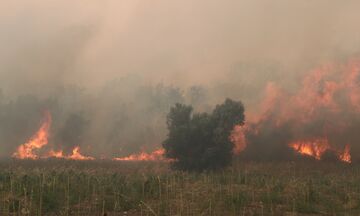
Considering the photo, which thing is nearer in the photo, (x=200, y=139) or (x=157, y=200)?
(x=157, y=200)

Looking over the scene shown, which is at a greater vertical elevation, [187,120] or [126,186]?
[187,120]

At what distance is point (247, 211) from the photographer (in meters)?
25.9

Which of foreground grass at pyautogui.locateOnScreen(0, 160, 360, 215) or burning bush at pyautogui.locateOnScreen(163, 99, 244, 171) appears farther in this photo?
burning bush at pyautogui.locateOnScreen(163, 99, 244, 171)

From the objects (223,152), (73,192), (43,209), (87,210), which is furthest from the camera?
(223,152)

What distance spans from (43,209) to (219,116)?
54.1m

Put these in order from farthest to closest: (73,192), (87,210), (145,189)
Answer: (145,189), (73,192), (87,210)

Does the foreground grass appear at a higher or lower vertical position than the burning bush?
lower

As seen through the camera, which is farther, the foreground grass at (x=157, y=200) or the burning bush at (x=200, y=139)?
the burning bush at (x=200, y=139)

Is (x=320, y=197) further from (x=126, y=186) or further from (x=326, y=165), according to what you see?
(x=326, y=165)

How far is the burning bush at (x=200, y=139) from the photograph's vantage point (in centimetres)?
7088

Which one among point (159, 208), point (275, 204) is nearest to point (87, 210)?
point (159, 208)

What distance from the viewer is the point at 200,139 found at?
72.9 metres

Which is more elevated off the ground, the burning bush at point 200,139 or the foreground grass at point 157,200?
the burning bush at point 200,139

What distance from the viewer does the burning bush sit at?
7088 cm
